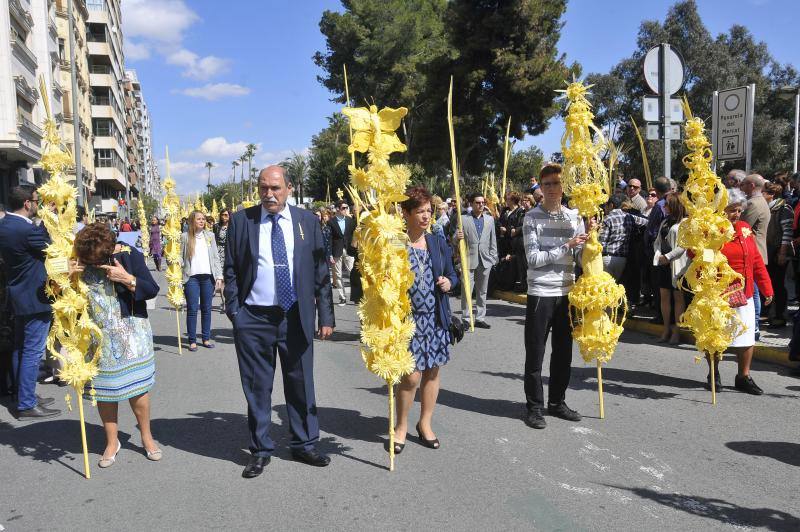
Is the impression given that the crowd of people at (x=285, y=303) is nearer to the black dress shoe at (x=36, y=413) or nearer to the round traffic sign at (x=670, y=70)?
the black dress shoe at (x=36, y=413)

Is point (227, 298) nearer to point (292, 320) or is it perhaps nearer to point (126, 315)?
point (292, 320)

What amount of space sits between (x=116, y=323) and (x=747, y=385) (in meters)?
5.60

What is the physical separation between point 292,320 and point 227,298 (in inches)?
19.0

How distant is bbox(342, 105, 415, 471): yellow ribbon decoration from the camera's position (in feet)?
13.8

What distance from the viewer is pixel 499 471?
4.34m

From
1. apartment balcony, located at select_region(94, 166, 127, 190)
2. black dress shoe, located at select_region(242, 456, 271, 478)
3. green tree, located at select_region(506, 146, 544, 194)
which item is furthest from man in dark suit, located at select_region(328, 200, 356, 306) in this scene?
apartment balcony, located at select_region(94, 166, 127, 190)

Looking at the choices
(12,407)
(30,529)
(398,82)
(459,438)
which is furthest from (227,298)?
(398,82)

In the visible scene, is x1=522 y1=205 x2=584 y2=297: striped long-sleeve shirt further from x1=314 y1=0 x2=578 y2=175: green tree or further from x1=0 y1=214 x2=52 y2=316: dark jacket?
x1=314 y1=0 x2=578 y2=175: green tree

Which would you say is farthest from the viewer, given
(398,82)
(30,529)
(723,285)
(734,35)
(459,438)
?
(734,35)

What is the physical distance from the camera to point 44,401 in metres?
6.29

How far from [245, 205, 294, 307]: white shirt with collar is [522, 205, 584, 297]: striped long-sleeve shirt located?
201 centimetres

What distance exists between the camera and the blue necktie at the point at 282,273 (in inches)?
175

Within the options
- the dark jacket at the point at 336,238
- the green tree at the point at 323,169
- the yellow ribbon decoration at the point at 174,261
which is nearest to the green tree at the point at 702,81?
the green tree at the point at 323,169

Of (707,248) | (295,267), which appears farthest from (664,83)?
(295,267)
